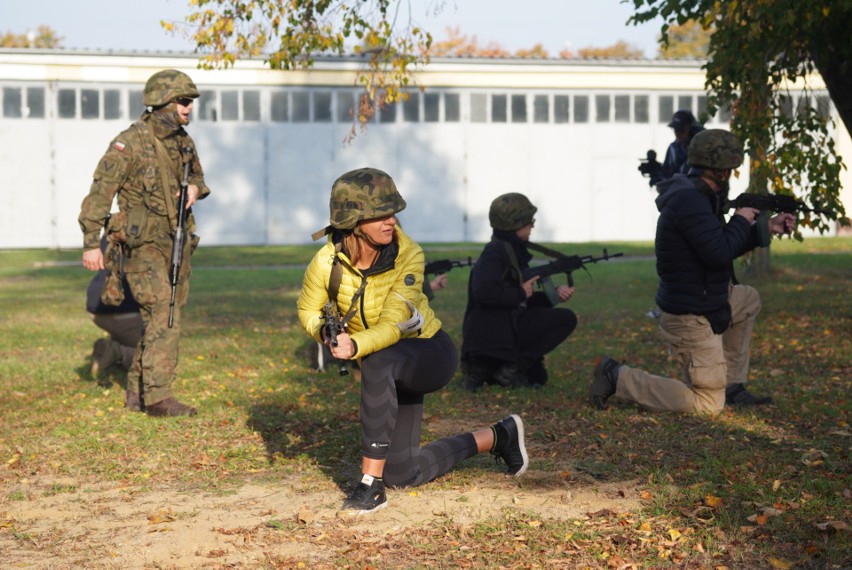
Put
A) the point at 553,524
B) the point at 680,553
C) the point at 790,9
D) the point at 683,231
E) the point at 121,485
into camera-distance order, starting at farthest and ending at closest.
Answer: the point at 790,9 < the point at 683,231 < the point at 121,485 < the point at 553,524 < the point at 680,553

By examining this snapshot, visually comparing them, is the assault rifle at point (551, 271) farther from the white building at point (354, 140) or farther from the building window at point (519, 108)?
the building window at point (519, 108)

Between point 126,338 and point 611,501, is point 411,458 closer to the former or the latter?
point 611,501

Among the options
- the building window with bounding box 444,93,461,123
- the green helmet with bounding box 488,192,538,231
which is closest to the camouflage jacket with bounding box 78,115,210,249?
the green helmet with bounding box 488,192,538,231

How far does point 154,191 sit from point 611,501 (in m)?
4.20

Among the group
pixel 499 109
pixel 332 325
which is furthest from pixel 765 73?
pixel 499 109

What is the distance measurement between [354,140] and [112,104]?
7917mm

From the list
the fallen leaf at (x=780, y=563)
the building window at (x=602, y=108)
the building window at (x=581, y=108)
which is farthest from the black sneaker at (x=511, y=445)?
the building window at (x=602, y=108)

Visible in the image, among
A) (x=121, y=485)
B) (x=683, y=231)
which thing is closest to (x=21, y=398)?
(x=121, y=485)

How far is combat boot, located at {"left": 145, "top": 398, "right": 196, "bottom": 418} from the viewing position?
27.6ft

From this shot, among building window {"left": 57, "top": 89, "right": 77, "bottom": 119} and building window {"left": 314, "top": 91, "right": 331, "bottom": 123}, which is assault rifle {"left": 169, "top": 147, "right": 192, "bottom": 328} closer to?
building window {"left": 314, "top": 91, "right": 331, "bottom": 123}

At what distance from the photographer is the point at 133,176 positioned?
8.36 m

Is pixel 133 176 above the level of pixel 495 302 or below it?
above

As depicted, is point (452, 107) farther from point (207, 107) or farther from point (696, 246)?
point (696, 246)

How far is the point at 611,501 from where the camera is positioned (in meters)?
5.85
